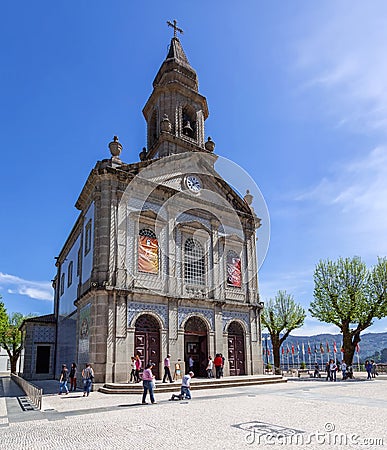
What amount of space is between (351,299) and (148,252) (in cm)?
1728

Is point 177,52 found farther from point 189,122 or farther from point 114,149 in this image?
point 114,149

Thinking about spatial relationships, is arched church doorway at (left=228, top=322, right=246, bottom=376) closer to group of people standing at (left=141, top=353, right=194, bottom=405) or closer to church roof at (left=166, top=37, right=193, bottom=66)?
group of people standing at (left=141, top=353, right=194, bottom=405)

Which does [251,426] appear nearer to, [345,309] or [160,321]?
[160,321]

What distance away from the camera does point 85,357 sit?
20.6m

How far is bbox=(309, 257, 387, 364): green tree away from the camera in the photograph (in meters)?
30.2

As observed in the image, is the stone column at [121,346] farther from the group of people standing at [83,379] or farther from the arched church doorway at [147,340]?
the group of people standing at [83,379]

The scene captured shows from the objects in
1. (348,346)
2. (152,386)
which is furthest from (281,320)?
(152,386)

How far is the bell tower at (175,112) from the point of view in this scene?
27188 millimetres

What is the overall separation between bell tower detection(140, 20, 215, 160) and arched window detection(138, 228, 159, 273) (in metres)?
6.66

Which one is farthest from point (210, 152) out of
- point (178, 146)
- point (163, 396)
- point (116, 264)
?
point (163, 396)

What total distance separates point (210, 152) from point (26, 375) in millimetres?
22242

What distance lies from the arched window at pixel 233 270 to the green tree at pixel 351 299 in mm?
9167

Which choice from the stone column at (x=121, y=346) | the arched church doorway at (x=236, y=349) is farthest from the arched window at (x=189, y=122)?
the stone column at (x=121, y=346)

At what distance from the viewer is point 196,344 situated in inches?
919
